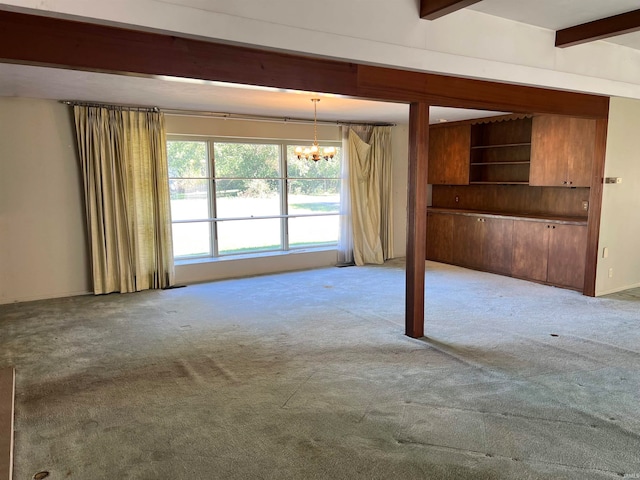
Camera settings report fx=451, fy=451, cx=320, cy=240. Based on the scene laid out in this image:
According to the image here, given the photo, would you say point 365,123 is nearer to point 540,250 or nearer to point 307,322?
point 540,250

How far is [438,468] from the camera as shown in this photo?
2.27 meters

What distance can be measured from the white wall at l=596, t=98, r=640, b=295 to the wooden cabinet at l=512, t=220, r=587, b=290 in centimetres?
26

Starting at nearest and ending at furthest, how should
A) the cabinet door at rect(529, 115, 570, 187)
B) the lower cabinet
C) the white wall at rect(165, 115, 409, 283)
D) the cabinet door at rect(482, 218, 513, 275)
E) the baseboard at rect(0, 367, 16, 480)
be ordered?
the baseboard at rect(0, 367, 16, 480) < the lower cabinet < the cabinet door at rect(529, 115, 570, 187) < the white wall at rect(165, 115, 409, 283) < the cabinet door at rect(482, 218, 513, 275)

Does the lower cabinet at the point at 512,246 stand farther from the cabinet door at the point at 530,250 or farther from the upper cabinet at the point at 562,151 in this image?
the upper cabinet at the point at 562,151

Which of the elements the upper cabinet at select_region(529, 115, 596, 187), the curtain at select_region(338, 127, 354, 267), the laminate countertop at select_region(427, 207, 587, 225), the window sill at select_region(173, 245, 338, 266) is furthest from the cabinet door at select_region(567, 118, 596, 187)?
the window sill at select_region(173, 245, 338, 266)

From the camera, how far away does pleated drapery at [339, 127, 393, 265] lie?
7.47 metres

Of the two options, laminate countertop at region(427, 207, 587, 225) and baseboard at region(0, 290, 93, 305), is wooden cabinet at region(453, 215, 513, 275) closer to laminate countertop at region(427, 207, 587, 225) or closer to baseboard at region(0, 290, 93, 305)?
laminate countertop at region(427, 207, 587, 225)

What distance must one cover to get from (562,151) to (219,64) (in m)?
4.96

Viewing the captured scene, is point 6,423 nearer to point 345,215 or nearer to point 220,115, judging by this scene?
point 220,115

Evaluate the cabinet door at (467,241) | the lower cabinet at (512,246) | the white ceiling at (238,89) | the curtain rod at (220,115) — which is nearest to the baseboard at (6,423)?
the white ceiling at (238,89)

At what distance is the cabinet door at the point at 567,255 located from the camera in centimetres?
568

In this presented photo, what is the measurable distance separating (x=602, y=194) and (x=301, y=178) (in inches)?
166

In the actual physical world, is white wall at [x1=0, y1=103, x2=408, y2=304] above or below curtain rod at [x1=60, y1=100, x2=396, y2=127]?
below

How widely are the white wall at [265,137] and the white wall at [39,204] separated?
130 centimetres
